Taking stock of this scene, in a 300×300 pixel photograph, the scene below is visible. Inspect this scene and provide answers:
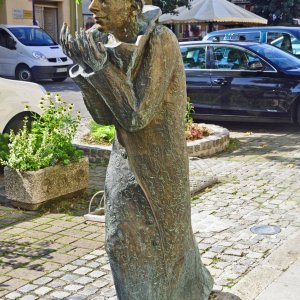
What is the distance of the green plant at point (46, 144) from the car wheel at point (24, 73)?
531 inches

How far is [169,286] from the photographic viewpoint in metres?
2.60

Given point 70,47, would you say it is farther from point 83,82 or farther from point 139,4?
point 139,4

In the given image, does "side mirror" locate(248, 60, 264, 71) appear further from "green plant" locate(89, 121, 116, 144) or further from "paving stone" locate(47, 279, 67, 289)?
"paving stone" locate(47, 279, 67, 289)

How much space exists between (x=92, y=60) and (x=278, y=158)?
740 centimetres

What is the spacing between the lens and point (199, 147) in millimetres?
9164

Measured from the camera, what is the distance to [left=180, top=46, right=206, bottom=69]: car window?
1225 cm

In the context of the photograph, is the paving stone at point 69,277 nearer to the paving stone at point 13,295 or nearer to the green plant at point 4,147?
the paving stone at point 13,295

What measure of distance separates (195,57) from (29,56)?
9.13 m

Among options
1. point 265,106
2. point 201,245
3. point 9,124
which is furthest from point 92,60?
point 265,106

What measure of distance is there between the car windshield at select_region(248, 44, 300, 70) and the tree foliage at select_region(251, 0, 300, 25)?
909 inches

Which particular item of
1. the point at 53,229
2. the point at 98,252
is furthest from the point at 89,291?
the point at 53,229

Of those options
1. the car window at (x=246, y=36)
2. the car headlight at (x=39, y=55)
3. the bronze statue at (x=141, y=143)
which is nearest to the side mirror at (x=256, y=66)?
the car window at (x=246, y=36)

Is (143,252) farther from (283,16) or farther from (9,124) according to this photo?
(283,16)

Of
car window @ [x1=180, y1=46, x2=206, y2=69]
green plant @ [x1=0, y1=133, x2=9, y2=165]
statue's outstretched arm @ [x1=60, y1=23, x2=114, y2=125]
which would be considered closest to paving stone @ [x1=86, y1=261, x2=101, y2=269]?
green plant @ [x1=0, y1=133, x2=9, y2=165]
